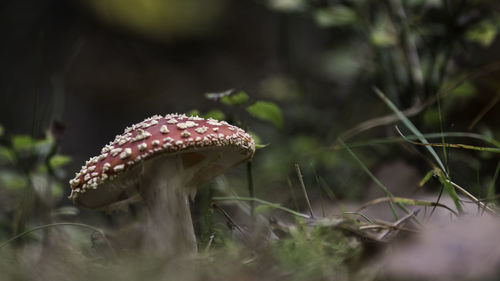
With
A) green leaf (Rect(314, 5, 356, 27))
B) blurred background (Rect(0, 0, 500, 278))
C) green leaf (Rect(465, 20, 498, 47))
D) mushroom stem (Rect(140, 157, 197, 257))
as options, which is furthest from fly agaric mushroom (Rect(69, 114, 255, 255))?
green leaf (Rect(465, 20, 498, 47))

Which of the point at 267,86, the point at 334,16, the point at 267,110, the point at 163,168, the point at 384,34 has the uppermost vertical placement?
the point at 334,16

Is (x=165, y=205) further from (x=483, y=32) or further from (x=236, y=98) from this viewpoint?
(x=483, y=32)

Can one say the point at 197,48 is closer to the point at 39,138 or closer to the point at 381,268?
the point at 39,138

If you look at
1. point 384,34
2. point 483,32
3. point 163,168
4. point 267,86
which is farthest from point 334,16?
point 163,168

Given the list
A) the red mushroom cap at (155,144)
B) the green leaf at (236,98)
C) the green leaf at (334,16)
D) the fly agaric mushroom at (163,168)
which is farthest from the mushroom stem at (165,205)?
the green leaf at (334,16)

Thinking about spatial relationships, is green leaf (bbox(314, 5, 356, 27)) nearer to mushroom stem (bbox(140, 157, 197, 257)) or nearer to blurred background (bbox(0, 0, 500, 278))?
blurred background (bbox(0, 0, 500, 278))

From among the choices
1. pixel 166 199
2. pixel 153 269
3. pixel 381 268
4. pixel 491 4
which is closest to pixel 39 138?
pixel 166 199
